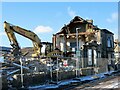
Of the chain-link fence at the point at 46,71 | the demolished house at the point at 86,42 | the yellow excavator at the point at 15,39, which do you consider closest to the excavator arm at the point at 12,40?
the yellow excavator at the point at 15,39

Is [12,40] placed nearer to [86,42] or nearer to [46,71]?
[46,71]

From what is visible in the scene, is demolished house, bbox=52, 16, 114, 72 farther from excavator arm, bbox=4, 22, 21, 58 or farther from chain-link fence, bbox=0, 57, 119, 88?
excavator arm, bbox=4, 22, 21, 58

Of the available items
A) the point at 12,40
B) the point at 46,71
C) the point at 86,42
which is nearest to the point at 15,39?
the point at 12,40

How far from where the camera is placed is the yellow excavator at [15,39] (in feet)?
111

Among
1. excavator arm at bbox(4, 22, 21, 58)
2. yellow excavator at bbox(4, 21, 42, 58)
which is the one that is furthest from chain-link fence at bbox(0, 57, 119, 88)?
yellow excavator at bbox(4, 21, 42, 58)

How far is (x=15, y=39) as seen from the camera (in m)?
34.7

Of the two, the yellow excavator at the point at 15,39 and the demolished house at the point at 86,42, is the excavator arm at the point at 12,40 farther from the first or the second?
the demolished house at the point at 86,42

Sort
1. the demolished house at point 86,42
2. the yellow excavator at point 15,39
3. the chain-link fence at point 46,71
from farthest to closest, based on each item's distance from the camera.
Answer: the demolished house at point 86,42
the yellow excavator at point 15,39
the chain-link fence at point 46,71

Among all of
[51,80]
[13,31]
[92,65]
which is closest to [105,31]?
[92,65]

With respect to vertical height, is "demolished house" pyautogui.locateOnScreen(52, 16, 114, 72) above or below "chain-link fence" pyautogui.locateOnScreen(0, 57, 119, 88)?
above

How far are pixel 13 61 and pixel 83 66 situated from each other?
860cm

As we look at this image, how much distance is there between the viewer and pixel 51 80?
970 inches

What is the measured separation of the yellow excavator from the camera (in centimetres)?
3381

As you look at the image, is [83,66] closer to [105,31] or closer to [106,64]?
[106,64]
